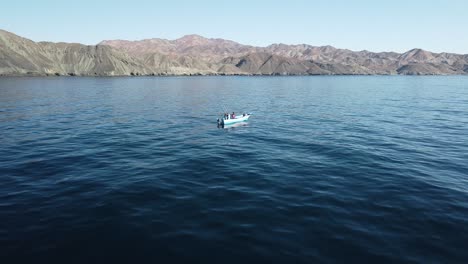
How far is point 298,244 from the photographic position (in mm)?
15172

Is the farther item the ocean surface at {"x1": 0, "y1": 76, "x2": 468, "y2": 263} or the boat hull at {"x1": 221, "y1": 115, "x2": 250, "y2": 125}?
the boat hull at {"x1": 221, "y1": 115, "x2": 250, "y2": 125}

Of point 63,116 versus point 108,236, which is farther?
point 63,116

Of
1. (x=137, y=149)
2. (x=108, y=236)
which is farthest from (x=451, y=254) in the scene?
(x=137, y=149)

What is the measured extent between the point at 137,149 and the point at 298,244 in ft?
79.8

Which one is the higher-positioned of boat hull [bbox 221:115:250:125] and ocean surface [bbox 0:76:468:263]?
boat hull [bbox 221:115:250:125]

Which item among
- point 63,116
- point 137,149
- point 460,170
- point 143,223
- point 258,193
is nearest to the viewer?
point 143,223

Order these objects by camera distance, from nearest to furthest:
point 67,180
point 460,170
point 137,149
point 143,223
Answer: point 143,223
point 67,180
point 460,170
point 137,149

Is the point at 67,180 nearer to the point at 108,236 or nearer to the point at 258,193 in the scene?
the point at 108,236

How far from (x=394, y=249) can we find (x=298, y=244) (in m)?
4.97

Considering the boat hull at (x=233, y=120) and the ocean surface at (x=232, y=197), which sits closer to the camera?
the ocean surface at (x=232, y=197)

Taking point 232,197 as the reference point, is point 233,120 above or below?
above

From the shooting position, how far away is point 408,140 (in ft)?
129

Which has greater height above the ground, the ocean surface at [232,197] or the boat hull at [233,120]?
the boat hull at [233,120]

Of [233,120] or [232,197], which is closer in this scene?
[232,197]
